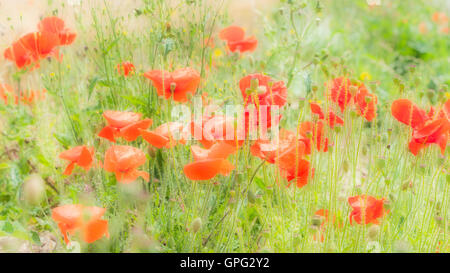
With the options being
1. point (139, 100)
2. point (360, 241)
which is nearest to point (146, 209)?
point (139, 100)

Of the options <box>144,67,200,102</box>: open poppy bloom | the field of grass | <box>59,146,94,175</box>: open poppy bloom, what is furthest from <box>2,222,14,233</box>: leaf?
<box>144,67,200,102</box>: open poppy bloom

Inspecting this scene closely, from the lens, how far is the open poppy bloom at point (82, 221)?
86 cm

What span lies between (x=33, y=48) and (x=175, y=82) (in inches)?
22.0

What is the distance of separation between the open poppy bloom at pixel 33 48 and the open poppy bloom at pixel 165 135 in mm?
539

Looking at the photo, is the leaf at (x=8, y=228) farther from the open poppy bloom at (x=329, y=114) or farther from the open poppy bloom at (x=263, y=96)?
the open poppy bloom at (x=329, y=114)

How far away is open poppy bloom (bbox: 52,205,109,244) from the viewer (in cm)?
86

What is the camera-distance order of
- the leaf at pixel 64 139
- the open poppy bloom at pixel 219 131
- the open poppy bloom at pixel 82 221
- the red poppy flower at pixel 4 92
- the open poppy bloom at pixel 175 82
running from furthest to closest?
the red poppy flower at pixel 4 92, the leaf at pixel 64 139, the open poppy bloom at pixel 175 82, the open poppy bloom at pixel 219 131, the open poppy bloom at pixel 82 221

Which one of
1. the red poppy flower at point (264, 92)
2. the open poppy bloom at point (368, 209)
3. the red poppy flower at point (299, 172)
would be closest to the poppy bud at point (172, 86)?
the red poppy flower at point (264, 92)

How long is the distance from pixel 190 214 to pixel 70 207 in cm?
33

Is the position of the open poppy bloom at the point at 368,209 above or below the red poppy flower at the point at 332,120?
below

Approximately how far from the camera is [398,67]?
2.90 meters

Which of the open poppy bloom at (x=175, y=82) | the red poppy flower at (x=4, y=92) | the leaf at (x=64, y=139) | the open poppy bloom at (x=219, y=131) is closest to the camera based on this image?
the open poppy bloom at (x=219, y=131)

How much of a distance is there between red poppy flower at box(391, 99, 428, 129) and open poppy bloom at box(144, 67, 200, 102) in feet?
1.43

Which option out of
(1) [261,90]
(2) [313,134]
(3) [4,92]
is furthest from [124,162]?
(3) [4,92]
